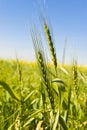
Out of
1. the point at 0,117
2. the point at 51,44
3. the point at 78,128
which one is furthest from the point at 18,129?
the point at 0,117

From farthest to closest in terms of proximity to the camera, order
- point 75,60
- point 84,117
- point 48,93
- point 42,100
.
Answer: point 42,100 < point 84,117 < point 75,60 < point 48,93

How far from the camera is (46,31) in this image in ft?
5.57

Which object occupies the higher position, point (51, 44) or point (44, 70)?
point (51, 44)

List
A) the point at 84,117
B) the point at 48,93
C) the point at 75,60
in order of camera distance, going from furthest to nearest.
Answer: the point at 84,117, the point at 75,60, the point at 48,93

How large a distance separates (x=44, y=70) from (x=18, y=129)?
369mm

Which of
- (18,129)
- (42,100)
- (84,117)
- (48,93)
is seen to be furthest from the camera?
(42,100)

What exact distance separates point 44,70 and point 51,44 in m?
0.26

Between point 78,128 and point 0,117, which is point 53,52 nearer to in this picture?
point 78,128

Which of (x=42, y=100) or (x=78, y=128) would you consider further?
(x=42, y=100)

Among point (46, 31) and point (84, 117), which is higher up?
point (46, 31)

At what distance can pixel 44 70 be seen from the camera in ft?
4.70

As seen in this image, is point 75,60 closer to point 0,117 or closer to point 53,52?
point 53,52

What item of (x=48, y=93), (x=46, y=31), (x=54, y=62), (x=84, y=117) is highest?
(x=46, y=31)

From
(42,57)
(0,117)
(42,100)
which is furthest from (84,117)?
(42,57)
